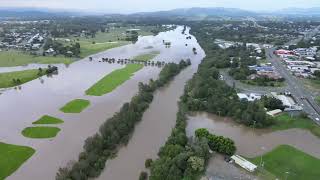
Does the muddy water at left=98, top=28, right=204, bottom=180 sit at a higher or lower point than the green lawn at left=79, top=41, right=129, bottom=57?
lower

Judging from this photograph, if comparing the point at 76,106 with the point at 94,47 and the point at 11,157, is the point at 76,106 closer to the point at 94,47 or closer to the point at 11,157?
the point at 11,157

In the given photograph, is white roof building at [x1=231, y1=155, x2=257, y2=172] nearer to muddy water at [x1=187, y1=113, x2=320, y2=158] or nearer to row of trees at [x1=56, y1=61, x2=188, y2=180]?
muddy water at [x1=187, y1=113, x2=320, y2=158]

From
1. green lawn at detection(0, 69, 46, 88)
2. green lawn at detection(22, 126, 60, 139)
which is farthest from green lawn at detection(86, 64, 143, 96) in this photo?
green lawn at detection(22, 126, 60, 139)

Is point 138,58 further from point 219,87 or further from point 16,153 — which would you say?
point 16,153

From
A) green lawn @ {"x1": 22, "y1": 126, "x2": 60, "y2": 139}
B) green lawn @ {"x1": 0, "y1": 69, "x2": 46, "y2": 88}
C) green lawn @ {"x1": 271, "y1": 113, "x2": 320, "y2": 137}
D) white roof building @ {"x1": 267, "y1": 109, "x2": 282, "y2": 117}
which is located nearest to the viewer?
green lawn @ {"x1": 22, "y1": 126, "x2": 60, "y2": 139}

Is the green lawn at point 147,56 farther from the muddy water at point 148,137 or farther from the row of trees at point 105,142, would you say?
the row of trees at point 105,142

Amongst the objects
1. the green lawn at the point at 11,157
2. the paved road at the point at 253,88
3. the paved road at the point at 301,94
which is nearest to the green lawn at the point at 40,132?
the green lawn at the point at 11,157
